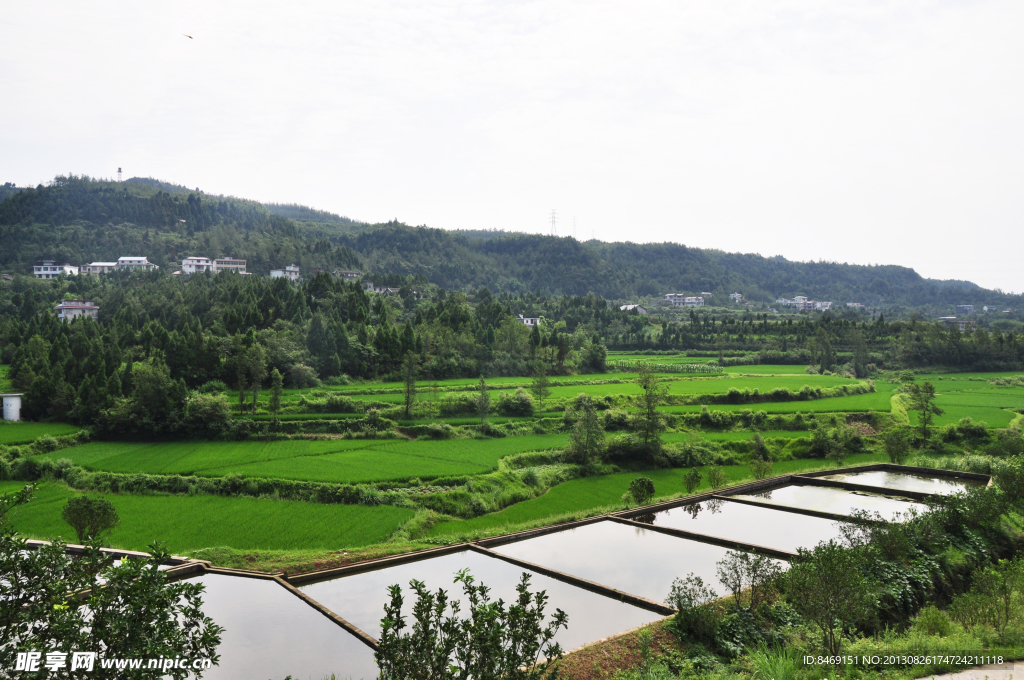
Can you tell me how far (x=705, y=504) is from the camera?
25781mm

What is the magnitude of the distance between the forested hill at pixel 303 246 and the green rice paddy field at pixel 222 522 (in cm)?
8657

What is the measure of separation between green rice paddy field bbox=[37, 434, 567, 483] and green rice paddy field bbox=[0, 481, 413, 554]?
9.27ft

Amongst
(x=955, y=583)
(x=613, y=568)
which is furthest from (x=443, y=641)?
(x=955, y=583)

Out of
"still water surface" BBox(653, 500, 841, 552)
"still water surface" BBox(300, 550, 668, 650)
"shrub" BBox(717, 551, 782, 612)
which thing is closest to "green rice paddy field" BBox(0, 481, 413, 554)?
"still water surface" BBox(300, 550, 668, 650)

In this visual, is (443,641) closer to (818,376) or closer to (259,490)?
(259,490)

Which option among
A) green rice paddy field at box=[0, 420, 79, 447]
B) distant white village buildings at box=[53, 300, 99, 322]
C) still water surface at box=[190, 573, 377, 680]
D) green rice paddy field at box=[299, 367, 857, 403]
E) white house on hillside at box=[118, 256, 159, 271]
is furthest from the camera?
white house on hillside at box=[118, 256, 159, 271]

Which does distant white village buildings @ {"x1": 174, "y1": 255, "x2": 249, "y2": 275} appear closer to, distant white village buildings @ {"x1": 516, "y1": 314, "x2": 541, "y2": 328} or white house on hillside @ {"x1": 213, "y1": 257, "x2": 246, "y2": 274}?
white house on hillside @ {"x1": 213, "y1": 257, "x2": 246, "y2": 274}

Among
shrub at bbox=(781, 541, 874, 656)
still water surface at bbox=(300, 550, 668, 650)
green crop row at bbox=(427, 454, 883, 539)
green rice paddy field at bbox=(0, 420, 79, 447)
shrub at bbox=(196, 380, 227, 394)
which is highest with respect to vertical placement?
shrub at bbox=(781, 541, 874, 656)

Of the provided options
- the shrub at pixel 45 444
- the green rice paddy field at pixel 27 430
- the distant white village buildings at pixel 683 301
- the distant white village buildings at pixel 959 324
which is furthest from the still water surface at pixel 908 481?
the distant white village buildings at pixel 683 301

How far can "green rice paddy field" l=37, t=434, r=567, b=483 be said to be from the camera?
29.7 m

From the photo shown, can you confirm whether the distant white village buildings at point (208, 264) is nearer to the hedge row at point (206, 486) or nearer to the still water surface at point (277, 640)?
the hedge row at point (206, 486)

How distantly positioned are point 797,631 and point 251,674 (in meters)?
11.0

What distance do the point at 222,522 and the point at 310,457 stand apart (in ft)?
31.2

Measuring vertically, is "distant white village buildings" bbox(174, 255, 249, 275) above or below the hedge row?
above
